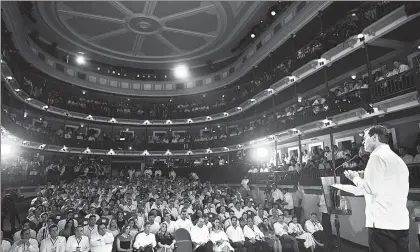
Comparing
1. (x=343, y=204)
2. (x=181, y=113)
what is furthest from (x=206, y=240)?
(x=181, y=113)

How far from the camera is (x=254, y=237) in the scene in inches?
402

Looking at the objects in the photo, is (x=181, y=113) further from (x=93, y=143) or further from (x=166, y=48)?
(x=93, y=143)

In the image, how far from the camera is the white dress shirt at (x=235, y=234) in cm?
1012

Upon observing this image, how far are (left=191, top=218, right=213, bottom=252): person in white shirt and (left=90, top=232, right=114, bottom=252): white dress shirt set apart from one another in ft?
8.67

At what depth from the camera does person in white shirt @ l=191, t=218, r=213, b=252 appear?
9.69 metres

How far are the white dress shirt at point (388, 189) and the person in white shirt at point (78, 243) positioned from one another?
799 cm

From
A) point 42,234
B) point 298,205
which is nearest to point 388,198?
point 42,234

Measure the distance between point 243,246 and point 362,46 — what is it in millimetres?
10030

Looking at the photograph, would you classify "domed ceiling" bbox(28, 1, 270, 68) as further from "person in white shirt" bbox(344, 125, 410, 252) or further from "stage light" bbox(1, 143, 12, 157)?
"person in white shirt" bbox(344, 125, 410, 252)

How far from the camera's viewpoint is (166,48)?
29.7 m

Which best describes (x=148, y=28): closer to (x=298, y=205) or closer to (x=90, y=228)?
(x=298, y=205)

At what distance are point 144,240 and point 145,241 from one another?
43mm

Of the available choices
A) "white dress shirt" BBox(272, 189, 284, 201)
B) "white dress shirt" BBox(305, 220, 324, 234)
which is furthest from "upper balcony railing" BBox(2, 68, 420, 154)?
"white dress shirt" BBox(305, 220, 324, 234)

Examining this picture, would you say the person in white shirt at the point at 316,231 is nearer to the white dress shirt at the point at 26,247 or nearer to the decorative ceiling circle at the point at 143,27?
the white dress shirt at the point at 26,247
